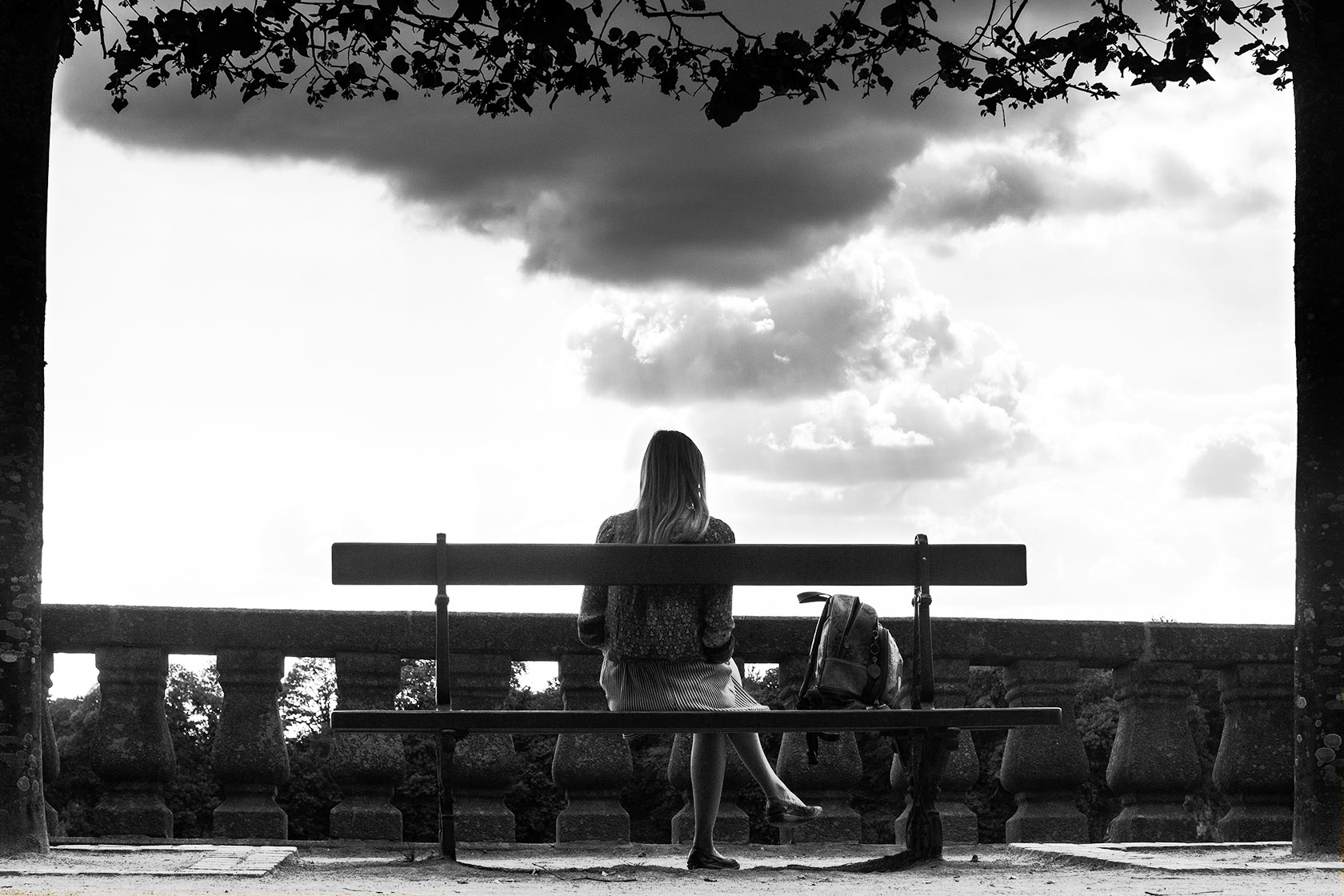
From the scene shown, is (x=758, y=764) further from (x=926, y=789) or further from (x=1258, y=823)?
(x=1258, y=823)

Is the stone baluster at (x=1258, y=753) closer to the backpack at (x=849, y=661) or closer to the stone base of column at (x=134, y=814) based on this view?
the backpack at (x=849, y=661)

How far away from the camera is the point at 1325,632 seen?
20.2 ft

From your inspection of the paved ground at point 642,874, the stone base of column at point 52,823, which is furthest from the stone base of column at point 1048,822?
the stone base of column at point 52,823

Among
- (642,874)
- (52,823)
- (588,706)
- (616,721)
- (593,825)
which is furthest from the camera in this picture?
(52,823)

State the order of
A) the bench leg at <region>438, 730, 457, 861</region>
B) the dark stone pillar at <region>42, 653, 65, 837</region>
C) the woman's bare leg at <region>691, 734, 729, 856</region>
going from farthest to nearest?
the dark stone pillar at <region>42, 653, 65, 837</region> → the woman's bare leg at <region>691, 734, 729, 856</region> → the bench leg at <region>438, 730, 457, 861</region>

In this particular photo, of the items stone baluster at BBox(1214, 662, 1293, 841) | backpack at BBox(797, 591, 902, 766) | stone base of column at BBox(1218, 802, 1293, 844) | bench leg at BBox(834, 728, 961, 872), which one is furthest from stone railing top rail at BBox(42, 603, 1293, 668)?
stone base of column at BBox(1218, 802, 1293, 844)

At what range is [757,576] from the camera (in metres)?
5.79

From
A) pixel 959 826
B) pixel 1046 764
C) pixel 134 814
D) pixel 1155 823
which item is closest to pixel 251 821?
pixel 134 814

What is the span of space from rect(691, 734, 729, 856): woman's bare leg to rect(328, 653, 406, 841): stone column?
1.75 m

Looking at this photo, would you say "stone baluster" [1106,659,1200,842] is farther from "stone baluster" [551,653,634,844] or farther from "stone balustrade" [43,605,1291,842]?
"stone baluster" [551,653,634,844]

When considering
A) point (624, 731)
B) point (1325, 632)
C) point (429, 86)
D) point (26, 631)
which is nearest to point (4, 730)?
point (26, 631)

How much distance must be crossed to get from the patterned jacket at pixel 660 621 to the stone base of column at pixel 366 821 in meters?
1.64

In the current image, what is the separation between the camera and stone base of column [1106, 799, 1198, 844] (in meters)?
7.49

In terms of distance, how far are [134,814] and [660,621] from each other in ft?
9.14
